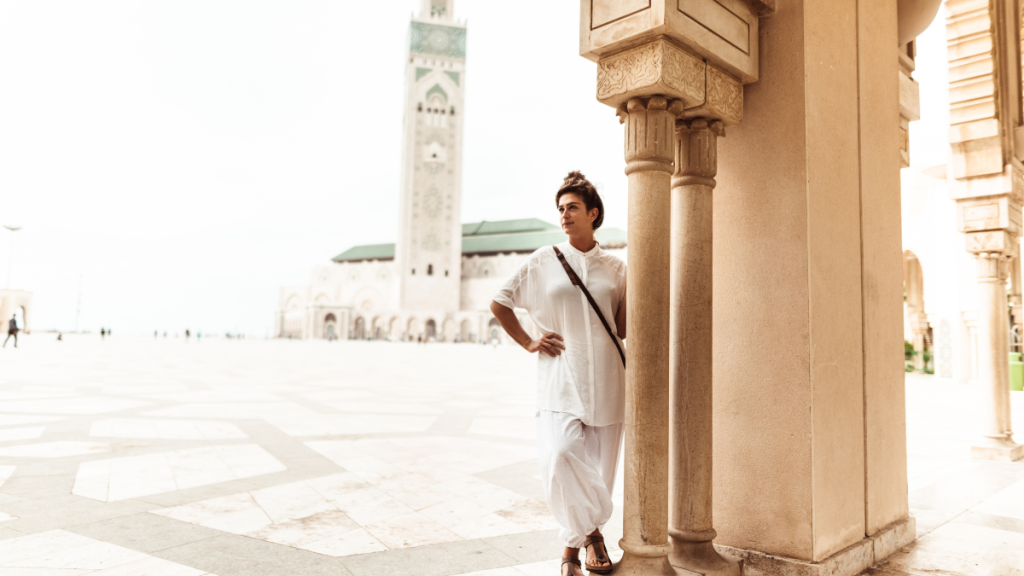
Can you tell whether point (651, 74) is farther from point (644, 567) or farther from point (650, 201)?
point (644, 567)

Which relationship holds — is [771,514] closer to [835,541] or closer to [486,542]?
[835,541]


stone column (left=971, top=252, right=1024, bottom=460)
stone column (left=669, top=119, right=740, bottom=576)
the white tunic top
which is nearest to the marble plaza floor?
stone column (left=971, top=252, right=1024, bottom=460)

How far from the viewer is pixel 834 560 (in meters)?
2.23

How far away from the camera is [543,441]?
6.96ft

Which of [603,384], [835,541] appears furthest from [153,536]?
[835,541]

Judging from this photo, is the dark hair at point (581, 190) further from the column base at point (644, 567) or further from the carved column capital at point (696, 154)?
the column base at point (644, 567)

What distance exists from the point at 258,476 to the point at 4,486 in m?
1.21

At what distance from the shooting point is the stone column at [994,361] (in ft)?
15.9

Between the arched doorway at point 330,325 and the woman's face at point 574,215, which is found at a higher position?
the woman's face at point 574,215

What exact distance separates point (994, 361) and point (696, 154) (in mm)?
4522

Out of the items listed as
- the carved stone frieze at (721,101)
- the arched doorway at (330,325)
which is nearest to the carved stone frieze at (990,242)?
the carved stone frieze at (721,101)

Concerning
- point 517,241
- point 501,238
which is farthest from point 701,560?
point 501,238

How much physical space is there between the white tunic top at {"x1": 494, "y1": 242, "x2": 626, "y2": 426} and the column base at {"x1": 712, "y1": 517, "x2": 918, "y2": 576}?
2.30 ft

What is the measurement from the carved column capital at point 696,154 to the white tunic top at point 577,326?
40 cm
